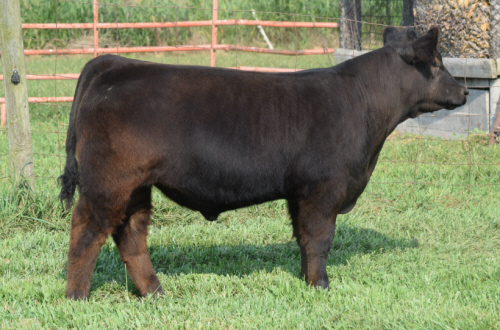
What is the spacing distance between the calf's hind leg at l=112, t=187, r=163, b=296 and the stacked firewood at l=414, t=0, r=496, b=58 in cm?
508

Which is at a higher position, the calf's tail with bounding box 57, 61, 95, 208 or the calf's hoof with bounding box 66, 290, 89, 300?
the calf's tail with bounding box 57, 61, 95, 208

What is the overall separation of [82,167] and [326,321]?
6.03ft

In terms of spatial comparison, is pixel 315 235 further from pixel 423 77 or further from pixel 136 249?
pixel 423 77

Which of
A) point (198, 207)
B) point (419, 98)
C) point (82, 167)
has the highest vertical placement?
point (419, 98)

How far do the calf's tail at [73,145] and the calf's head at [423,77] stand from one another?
2.32m

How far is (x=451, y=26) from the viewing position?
25.7 feet

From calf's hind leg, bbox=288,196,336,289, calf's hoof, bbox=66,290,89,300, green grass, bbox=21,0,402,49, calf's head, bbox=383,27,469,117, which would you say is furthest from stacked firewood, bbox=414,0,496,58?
green grass, bbox=21,0,402,49

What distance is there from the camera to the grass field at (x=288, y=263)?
3.61 metres

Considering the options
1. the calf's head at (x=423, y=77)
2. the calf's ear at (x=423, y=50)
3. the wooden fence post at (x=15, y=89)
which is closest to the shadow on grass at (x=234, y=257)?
the wooden fence post at (x=15, y=89)

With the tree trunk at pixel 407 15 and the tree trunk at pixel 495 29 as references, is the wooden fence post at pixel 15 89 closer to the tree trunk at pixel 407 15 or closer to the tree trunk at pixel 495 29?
the tree trunk at pixel 495 29

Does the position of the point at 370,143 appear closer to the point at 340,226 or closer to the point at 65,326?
the point at 340,226

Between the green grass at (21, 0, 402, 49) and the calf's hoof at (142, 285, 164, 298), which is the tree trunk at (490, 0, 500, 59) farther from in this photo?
the green grass at (21, 0, 402, 49)

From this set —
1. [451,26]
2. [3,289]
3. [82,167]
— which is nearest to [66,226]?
[3,289]

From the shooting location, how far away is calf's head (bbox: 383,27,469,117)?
429 cm
